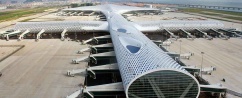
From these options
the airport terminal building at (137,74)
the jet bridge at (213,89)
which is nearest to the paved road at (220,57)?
the jet bridge at (213,89)

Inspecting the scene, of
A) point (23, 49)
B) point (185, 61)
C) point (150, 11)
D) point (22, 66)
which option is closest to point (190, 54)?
point (185, 61)

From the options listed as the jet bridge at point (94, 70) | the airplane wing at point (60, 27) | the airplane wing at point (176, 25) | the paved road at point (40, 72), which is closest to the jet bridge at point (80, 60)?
the paved road at point (40, 72)

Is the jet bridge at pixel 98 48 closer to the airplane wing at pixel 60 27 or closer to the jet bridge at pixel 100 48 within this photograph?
the jet bridge at pixel 100 48

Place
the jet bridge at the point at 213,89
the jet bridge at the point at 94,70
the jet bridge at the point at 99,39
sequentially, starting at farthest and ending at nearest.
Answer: the jet bridge at the point at 99,39, the jet bridge at the point at 94,70, the jet bridge at the point at 213,89

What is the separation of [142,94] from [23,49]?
43678 mm

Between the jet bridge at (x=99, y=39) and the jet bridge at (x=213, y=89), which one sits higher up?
the jet bridge at (x=99, y=39)

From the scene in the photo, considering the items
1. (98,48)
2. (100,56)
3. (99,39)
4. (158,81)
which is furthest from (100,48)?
(158,81)

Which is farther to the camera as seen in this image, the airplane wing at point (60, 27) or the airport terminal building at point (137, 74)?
the airplane wing at point (60, 27)

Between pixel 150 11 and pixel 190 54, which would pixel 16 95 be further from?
pixel 150 11

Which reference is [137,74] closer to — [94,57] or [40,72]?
[94,57]

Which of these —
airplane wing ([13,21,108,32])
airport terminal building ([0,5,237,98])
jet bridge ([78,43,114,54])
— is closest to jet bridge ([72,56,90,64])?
airport terminal building ([0,5,237,98])

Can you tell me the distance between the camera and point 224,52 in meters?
61.1

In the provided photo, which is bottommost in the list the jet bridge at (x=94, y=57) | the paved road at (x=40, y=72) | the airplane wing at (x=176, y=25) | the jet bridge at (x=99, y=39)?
the paved road at (x=40, y=72)

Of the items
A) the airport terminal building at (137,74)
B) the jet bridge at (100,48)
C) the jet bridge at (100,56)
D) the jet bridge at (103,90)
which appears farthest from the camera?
the jet bridge at (100,48)
